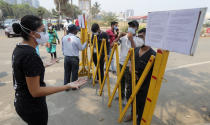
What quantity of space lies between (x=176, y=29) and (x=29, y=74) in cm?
142

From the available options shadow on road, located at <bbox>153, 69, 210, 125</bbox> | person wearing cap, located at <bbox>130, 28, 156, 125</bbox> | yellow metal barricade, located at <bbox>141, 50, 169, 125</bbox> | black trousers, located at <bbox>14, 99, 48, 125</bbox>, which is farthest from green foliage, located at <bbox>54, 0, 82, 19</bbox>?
black trousers, located at <bbox>14, 99, 48, 125</bbox>

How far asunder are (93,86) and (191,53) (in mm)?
2981

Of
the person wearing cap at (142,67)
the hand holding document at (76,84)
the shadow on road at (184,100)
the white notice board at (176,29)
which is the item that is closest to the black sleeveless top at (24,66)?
the hand holding document at (76,84)

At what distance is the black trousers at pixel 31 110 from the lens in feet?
4.50

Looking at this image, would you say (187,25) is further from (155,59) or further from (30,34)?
(30,34)

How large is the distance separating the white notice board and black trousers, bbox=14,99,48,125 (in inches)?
56.1

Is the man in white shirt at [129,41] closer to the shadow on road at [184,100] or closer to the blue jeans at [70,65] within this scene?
the shadow on road at [184,100]

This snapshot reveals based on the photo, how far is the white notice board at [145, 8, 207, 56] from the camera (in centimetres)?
125

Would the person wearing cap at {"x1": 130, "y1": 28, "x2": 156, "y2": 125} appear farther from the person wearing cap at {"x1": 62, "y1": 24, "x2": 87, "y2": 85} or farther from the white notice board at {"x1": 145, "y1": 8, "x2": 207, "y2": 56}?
the person wearing cap at {"x1": 62, "y1": 24, "x2": 87, "y2": 85}

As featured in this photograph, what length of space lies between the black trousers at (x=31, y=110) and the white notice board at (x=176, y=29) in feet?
4.68

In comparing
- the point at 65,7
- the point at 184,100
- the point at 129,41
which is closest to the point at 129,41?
the point at 129,41

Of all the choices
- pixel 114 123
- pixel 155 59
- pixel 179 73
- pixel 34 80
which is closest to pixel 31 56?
pixel 34 80

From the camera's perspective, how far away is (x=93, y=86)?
3.96 meters

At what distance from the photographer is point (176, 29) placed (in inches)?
54.6
